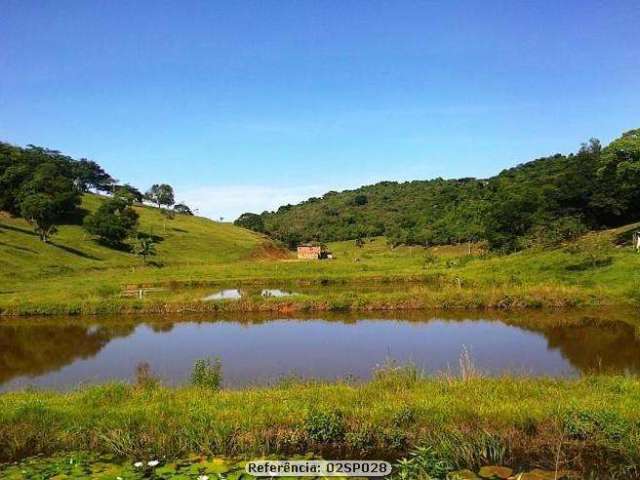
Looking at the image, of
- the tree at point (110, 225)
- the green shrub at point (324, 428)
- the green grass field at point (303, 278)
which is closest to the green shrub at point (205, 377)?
the green shrub at point (324, 428)

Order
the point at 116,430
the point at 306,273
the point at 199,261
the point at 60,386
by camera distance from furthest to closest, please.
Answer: the point at 199,261, the point at 306,273, the point at 60,386, the point at 116,430

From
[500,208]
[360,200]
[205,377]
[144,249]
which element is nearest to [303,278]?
[144,249]

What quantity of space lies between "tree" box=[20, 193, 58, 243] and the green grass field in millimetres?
1956

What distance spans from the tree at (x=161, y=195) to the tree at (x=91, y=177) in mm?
17625

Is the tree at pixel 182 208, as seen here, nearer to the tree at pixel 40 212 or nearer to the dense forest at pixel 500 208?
the dense forest at pixel 500 208

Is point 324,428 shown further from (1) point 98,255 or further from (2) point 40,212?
(2) point 40,212

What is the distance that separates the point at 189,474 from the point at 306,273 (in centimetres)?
4832

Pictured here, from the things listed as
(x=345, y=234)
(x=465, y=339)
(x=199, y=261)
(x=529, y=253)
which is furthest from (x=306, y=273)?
(x=345, y=234)

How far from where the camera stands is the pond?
59.6 feet

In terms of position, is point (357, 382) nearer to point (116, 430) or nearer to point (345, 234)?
point (116, 430)

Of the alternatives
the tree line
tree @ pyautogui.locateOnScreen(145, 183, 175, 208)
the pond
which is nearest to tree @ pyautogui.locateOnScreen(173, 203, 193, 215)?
tree @ pyautogui.locateOnScreen(145, 183, 175, 208)

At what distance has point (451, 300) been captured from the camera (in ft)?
105

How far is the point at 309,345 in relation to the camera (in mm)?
22734

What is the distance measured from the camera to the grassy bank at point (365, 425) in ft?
30.0
